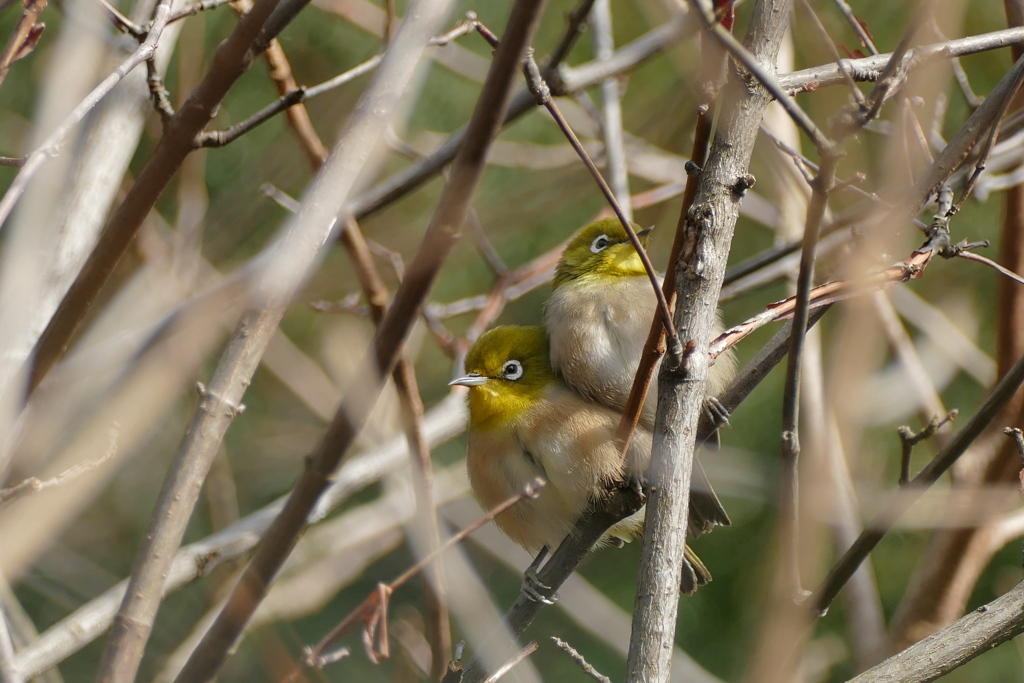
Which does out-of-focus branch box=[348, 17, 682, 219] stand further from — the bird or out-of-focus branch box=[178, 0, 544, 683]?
out-of-focus branch box=[178, 0, 544, 683]

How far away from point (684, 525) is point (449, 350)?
256cm

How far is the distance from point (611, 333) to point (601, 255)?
480 mm

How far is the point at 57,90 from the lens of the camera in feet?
8.87

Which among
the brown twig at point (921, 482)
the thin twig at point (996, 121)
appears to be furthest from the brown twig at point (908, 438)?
the thin twig at point (996, 121)

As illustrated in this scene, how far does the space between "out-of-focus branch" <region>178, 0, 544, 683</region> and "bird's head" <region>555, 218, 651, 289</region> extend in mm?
1799

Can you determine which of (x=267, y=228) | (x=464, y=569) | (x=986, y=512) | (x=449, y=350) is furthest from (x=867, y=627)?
(x=267, y=228)

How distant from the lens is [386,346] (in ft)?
5.16

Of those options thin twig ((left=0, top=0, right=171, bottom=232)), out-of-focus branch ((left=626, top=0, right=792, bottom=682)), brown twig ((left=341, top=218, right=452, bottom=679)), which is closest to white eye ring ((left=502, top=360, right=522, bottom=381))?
brown twig ((left=341, top=218, right=452, bottom=679))

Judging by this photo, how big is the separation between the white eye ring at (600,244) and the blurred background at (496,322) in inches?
24.0

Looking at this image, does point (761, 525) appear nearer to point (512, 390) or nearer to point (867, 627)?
point (867, 627)

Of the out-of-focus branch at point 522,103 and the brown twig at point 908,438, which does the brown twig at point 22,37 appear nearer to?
the out-of-focus branch at point 522,103

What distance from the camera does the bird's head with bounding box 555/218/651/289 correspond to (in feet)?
10.8

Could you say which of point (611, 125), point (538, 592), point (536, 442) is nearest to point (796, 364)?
point (538, 592)

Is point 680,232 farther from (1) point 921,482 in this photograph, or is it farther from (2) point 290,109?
(2) point 290,109
